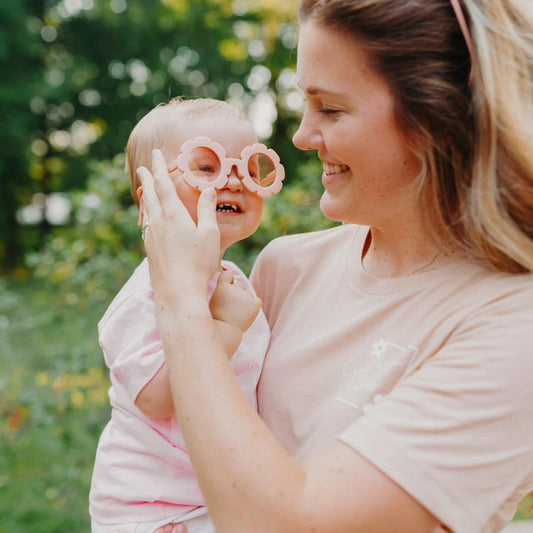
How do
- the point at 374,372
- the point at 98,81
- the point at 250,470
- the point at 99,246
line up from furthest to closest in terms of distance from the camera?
1. the point at 98,81
2. the point at 99,246
3. the point at 374,372
4. the point at 250,470

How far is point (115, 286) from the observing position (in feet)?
13.9

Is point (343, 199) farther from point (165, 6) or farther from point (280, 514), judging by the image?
point (165, 6)

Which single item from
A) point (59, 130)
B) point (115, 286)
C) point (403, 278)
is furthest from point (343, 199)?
point (59, 130)

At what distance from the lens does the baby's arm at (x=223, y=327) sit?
5.74 feet

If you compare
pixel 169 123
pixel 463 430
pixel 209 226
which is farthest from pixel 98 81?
pixel 463 430

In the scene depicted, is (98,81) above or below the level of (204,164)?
below

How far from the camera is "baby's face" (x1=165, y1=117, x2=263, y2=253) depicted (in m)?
1.92

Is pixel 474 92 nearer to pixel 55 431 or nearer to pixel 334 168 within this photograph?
pixel 334 168

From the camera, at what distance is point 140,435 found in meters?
1.90

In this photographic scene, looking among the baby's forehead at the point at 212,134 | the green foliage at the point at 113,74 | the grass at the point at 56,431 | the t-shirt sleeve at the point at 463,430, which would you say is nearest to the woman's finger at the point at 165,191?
the baby's forehead at the point at 212,134

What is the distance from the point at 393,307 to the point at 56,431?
3.39 m

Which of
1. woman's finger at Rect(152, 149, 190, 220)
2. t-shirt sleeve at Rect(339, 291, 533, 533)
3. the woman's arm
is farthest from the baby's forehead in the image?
t-shirt sleeve at Rect(339, 291, 533, 533)

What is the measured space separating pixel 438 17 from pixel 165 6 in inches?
627

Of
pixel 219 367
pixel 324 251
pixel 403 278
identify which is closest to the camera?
pixel 219 367
